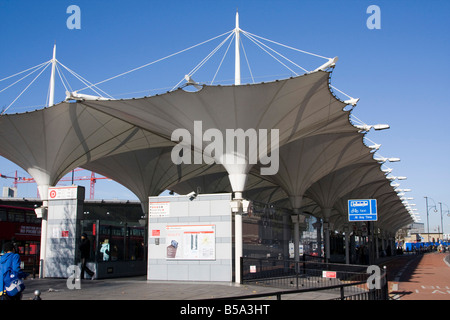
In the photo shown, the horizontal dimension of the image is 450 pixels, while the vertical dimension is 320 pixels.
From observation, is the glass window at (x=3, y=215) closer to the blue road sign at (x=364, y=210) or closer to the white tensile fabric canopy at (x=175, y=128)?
the white tensile fabric canopy at (x=175, y=128)

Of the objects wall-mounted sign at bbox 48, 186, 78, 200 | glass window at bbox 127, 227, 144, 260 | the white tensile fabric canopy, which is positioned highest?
the white tensile fabric canopy

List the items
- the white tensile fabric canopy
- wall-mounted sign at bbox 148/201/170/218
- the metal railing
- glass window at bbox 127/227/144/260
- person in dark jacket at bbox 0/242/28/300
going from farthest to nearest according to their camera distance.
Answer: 1. glass window at bbox 127/227/144/260
2. the white tensile fabric canopy
3. wall-mounted sign at bbox 148/201/170/218
4. the metal railing
5. person in dark jacket at bbox 0/242/28/300

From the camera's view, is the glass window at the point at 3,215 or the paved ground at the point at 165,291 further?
the glass window at the point at 3,215

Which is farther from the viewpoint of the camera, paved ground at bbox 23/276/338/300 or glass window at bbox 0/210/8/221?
glass window at bbox 0/210/8/221

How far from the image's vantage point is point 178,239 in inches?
824

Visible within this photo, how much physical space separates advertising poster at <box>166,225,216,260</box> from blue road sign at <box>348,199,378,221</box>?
306 inches

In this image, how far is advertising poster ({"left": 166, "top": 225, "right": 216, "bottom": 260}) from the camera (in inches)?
801

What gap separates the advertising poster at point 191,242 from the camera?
66.7 ft

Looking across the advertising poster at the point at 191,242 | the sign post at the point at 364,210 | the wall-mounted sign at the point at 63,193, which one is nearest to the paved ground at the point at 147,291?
the advertising poster at the point at 191,242

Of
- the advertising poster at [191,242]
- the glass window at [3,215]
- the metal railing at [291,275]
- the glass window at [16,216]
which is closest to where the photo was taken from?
the metal railing at [291,275]

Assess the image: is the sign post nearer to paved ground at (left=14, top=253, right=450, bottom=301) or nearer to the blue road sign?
the blue road sign

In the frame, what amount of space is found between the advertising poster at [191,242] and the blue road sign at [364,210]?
25.5ft

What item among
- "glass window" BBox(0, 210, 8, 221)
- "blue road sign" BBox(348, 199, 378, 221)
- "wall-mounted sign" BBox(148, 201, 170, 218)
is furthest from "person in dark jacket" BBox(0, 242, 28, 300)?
"glass window" BBox(0, 210, 8, 221)
